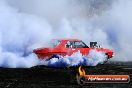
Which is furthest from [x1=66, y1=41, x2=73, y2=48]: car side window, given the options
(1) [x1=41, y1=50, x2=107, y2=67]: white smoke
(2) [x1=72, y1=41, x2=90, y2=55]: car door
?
(1) [x1=41, y1=50, x2=107, y2=67]: white smoke

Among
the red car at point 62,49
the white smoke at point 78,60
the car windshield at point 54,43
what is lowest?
the white smoke at point 78,60

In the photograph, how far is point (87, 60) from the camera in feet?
112

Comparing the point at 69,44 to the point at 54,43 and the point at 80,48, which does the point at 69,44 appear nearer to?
the point at 80,48

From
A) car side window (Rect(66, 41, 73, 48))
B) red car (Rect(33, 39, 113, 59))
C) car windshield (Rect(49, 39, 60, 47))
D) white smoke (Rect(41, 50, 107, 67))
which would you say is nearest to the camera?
white smoke (Rect(41, 50, 107, 67))

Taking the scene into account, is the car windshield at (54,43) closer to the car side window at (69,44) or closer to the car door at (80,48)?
the car side window at (69,44)

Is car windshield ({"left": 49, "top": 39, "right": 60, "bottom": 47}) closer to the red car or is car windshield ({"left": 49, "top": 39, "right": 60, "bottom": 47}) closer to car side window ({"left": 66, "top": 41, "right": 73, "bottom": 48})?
the red car

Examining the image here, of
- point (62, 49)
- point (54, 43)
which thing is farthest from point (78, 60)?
point (54, 43)

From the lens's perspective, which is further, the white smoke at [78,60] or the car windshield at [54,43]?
the car windshield at [54,43]

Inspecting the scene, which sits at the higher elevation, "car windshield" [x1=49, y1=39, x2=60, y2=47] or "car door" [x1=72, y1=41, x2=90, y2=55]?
"car windshield" [x1=49, y1=39, x2=60, y2=47]

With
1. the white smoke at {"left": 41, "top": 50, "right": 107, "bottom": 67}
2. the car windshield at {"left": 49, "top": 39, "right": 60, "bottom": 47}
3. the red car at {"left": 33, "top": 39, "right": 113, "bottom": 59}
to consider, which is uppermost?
the car windshield at {"left": 49, "top": 39, "right": 60, "bottom": 47}

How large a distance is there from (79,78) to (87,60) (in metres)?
12.0

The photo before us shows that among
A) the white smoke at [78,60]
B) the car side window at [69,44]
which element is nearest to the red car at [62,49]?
the car side window at [69,44]

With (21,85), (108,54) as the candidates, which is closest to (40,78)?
(21,85)

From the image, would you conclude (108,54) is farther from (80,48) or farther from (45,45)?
(45,45)
